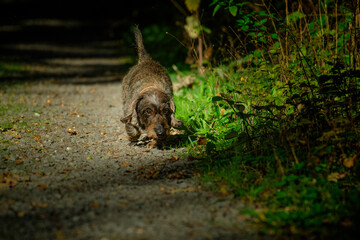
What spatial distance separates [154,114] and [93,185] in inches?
71.9

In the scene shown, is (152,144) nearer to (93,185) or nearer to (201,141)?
(201,141)

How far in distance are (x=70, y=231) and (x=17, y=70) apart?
34.5 feet

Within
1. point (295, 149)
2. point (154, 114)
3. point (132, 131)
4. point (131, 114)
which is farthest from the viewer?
point (131, 114)

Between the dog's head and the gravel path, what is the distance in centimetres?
34

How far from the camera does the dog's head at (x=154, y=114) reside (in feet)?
17.4

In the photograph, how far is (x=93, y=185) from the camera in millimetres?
3982

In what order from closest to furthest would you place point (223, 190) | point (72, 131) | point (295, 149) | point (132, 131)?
point (223, 190)
point (295, 149)
point (132, 131)
point (72, 131)

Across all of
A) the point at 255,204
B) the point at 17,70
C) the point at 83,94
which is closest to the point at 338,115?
the point at 255,204

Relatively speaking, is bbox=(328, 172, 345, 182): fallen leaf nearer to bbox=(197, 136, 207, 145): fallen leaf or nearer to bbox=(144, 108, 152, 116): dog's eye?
bbox=(197, 136, 207, 145): fallen leaf

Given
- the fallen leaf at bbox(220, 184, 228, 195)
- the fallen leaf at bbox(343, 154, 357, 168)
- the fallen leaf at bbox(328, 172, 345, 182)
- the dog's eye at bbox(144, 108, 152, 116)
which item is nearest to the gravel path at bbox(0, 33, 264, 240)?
the fallen leaf at bbox(220, 184, 228, 195)

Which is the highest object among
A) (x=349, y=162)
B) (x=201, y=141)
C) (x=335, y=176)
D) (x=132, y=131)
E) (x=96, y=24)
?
(x=96, y=24)

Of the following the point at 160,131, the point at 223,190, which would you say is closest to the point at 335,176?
the point at 223,190

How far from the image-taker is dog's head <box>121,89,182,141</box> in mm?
5295

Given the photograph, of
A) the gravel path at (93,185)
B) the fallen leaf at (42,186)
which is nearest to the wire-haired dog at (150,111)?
the gravel path at (93,185)
